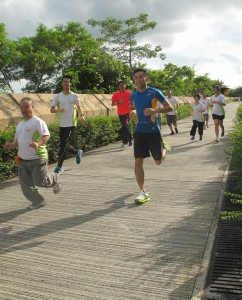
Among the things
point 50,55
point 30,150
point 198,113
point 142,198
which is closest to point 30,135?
point 30,150

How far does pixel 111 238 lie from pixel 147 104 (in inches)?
80.9

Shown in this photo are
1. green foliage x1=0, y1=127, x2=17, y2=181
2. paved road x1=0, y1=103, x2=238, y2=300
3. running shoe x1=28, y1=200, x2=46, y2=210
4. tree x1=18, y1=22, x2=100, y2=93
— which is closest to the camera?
paved road x1=0, y1=103, x2=238, y2=300

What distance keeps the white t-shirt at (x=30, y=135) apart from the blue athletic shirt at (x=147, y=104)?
1379 mm

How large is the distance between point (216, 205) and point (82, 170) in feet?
11.5

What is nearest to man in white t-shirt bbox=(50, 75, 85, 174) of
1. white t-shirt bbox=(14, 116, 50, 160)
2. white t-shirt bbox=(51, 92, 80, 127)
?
white t-shirt bbox=(51, 92, 80, 127)

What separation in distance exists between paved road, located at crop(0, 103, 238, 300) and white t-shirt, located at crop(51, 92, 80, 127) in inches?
44.5

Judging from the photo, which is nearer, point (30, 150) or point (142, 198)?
point (30, 150)

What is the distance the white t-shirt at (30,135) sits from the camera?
16.1ft

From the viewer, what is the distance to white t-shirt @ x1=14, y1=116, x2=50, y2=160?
4.92 m

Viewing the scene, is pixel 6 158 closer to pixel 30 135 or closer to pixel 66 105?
pixel 66 105

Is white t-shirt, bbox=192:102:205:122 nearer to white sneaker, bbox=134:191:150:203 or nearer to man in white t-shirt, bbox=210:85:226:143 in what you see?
→ man in white t-shirt, bbox=210:85:226:143

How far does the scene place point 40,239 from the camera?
4.03m

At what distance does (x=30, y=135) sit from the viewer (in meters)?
4.93

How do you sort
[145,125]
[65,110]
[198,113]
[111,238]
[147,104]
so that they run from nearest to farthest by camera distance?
[111,238]
[147,104]
[145,125]
[65,110]
[198,113]
